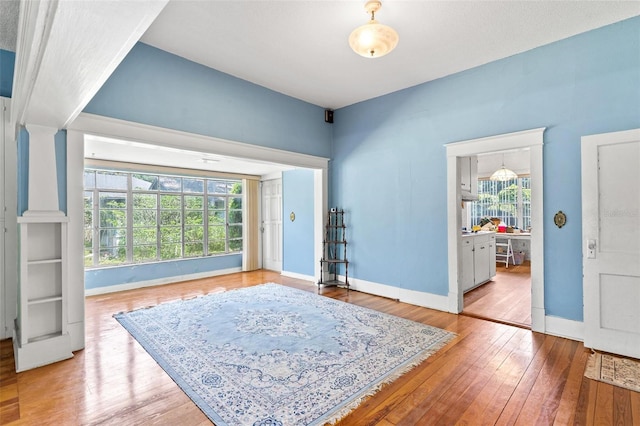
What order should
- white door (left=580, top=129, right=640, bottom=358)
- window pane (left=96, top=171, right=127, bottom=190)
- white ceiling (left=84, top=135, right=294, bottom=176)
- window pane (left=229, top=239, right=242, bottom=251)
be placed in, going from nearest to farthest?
white door (left=580, top=129, right=640, bottom=358)
white ceiling (left=84, top=135, right=294, bottom=176)
window pane (left=96, top=171, right=127, bottom=190)
window pane (left=229, top=239, right=242, bottom=251)

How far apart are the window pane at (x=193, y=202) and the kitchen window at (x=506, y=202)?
6.84m

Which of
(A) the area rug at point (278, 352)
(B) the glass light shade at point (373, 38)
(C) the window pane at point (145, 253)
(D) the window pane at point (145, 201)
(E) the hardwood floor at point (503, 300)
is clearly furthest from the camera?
(D) the window pane at point (145, 201)

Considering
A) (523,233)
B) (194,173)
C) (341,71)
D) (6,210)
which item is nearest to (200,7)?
(341,71)

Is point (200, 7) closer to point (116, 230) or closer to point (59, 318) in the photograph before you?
point (59, 318)

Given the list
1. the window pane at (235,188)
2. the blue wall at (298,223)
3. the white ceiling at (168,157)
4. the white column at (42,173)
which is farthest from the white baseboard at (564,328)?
the window pane at (235,188)

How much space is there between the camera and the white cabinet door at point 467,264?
477 cm

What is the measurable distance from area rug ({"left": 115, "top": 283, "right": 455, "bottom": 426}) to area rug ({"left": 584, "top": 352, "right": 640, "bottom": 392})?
44.7 inches

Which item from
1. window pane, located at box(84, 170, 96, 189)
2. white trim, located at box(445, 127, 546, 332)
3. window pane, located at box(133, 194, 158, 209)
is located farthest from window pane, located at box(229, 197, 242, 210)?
white trim, located at box(445, 127, 546, 332)

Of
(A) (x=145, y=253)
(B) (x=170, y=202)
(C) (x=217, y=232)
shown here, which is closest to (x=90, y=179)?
(B) (x=170, y=202)

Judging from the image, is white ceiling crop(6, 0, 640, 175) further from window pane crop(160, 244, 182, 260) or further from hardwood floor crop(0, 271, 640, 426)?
window pane crop(160, 244, 182, 260)

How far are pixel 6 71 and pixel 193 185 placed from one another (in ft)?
12.8

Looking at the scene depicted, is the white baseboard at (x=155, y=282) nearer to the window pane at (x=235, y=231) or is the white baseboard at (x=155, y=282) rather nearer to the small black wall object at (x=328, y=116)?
the window pane at (x=235, y=231)

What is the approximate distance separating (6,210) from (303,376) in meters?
3.50

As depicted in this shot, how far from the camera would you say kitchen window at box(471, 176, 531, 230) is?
8.06 metres
